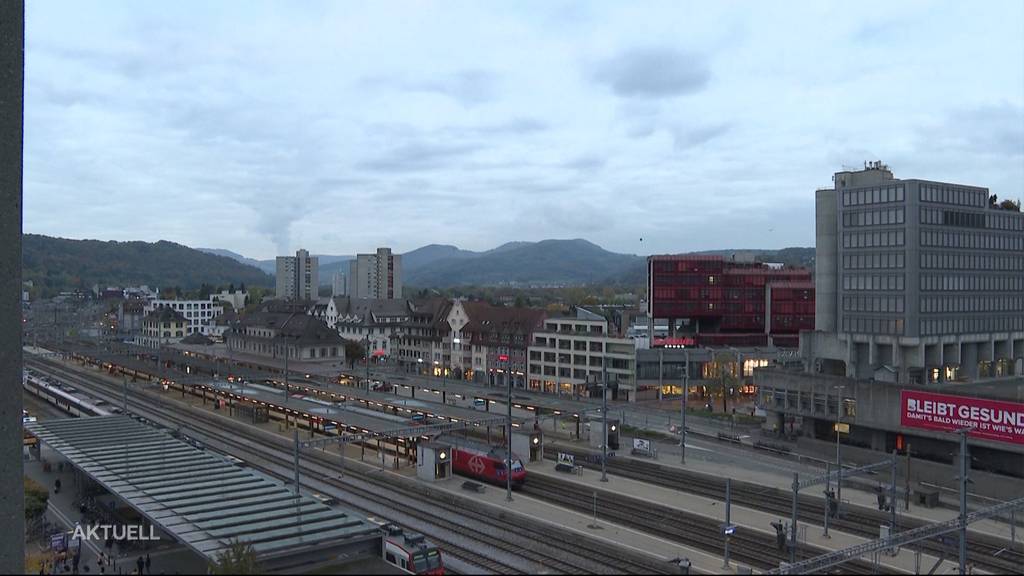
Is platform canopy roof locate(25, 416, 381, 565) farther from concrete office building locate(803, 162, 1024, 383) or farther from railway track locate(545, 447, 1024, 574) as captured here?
concrete office building locate(803, 162, 1024, 383)

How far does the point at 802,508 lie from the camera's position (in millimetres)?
42750

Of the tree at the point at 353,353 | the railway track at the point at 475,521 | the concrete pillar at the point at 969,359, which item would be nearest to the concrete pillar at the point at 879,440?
the concrete pillar at the point at 969,359

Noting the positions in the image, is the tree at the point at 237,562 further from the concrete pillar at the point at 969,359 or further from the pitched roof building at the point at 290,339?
the pitched roof building at the point at 290,339

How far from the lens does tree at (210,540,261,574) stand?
22.2m

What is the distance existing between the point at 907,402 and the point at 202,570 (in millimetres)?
44996

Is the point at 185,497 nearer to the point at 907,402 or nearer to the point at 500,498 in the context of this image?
the point at 500,498

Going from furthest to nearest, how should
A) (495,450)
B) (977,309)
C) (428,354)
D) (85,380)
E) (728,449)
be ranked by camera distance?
(428,354) < (85,380) < (977,309) < (728,449) < (495,450)

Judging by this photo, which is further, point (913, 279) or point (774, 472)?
point (913, 279)

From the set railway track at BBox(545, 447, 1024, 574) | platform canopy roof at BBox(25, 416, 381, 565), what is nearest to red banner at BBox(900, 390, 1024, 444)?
railway track at BBox(545, 447, 1024, 574)

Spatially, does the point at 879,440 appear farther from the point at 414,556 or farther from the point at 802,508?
the point at 414,556

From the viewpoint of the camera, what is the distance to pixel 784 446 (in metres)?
60.1

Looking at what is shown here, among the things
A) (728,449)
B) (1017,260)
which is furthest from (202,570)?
(1017,260)

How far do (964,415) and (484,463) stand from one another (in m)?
29.9

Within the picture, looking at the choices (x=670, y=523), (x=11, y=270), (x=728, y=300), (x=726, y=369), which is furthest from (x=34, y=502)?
(x=728, y=300)
